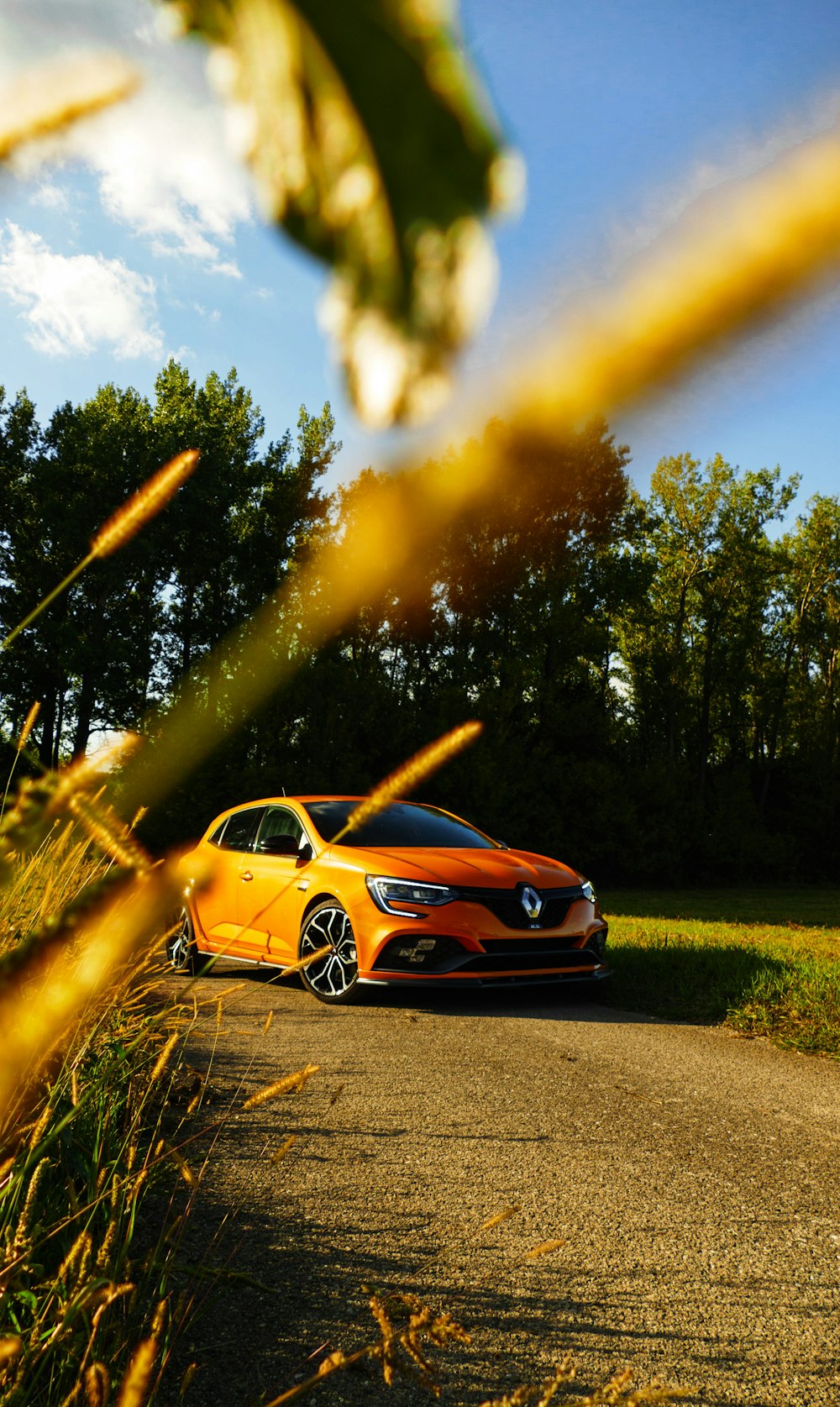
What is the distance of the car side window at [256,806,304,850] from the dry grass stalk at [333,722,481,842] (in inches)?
261

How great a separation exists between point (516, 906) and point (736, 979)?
1.67 m

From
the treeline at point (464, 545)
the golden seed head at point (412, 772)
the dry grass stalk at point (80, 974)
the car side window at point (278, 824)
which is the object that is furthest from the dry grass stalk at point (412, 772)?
the car side window at point (278, 824)

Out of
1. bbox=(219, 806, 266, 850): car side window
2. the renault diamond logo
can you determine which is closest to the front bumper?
the renault diamond logo

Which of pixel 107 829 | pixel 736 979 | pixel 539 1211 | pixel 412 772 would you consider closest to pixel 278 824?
pixel 736 979

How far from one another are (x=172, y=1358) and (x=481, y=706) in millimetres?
18812

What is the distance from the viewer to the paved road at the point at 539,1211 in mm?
2199

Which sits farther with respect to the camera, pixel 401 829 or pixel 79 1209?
pixel 401 829

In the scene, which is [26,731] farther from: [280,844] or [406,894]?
[280,844]

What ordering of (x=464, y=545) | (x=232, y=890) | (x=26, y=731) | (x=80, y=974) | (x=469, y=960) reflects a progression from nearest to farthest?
(x=464, y=545) < (x=80, y=974) < (x=26, y=731) < (x=469, y=960) < (x=232, y=890)

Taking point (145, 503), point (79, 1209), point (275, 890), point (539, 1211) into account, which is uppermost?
point (145, 503)

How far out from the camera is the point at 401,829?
25.7 feet

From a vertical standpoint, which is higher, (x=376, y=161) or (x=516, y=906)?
(x=376, y=161)

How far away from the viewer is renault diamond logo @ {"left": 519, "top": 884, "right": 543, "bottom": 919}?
6.78 m

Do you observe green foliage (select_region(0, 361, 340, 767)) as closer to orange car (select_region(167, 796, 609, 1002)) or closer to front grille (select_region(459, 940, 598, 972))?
orange car (select_region(167, 796, 609, 1002))
